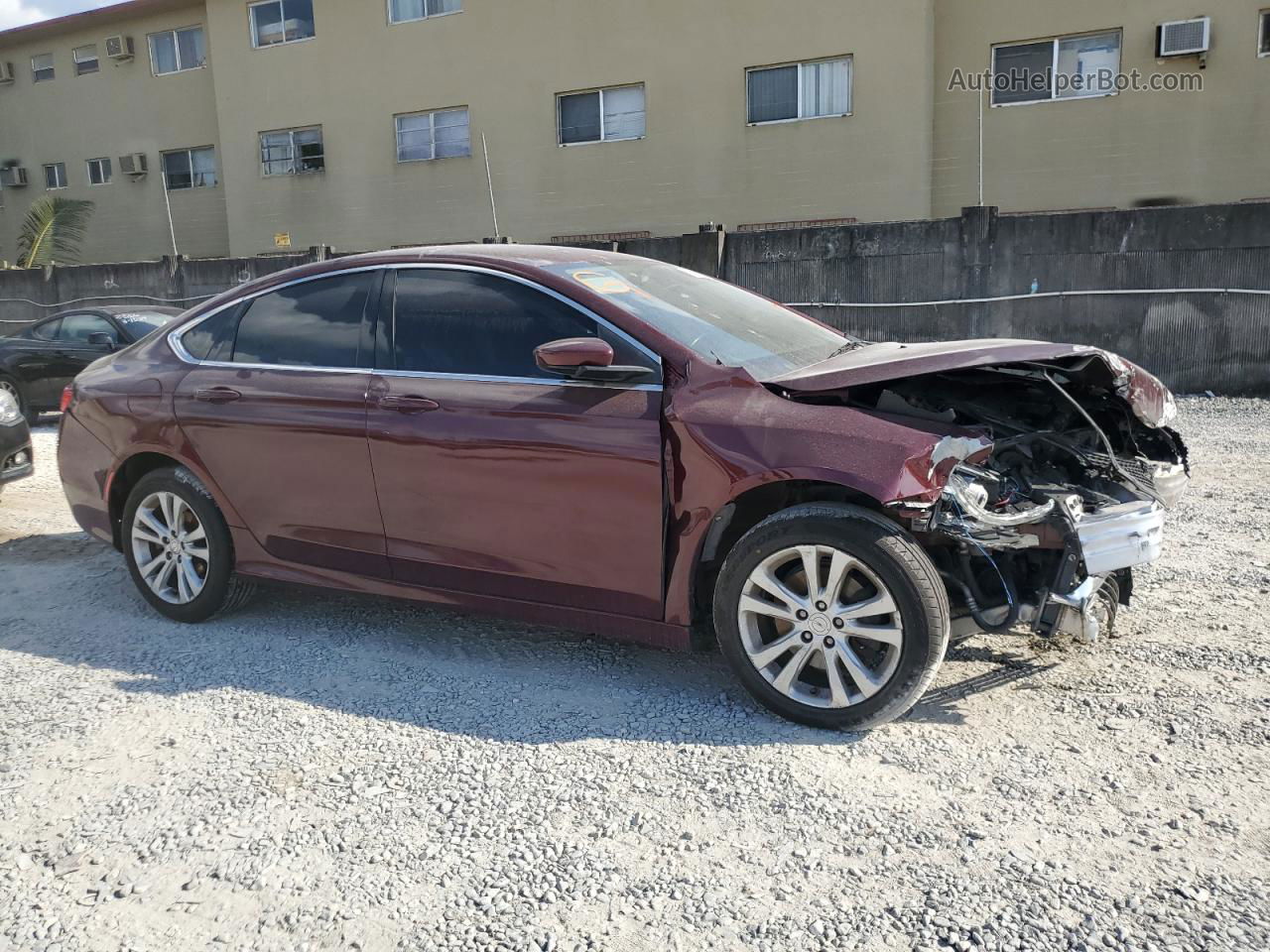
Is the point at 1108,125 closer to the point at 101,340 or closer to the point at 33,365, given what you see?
the point at 101,340

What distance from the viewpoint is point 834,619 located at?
3.38 meters

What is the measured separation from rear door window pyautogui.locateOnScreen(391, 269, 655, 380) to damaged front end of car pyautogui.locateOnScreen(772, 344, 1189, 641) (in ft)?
3.27

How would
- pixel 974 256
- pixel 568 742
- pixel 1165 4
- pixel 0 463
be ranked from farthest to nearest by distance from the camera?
1. pixel 1165 4
2. pixel 974 256
3. pixel 0 463
4. pixel 568 742

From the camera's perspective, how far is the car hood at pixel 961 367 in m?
3.46

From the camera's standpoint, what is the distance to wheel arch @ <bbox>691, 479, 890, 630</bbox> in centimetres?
347

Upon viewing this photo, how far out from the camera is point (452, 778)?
3.24 metres

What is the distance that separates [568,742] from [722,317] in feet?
5.97

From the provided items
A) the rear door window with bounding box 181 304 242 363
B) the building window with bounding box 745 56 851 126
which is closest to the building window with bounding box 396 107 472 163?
the building window with bounding box 745 56 851 126

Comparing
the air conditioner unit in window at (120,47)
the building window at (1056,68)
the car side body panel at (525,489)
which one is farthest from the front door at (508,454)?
the air conditioner unit in window at (120,47)

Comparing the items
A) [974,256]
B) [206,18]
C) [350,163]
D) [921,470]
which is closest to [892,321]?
[974,256]

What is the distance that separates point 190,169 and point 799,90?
1457 cm

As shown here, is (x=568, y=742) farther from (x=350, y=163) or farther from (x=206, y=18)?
(x=206, y=18)

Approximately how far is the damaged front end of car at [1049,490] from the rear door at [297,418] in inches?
82.5

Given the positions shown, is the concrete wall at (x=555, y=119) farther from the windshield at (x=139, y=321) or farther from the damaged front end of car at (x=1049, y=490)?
the damaged front end of car at (x=1049, y=490)
